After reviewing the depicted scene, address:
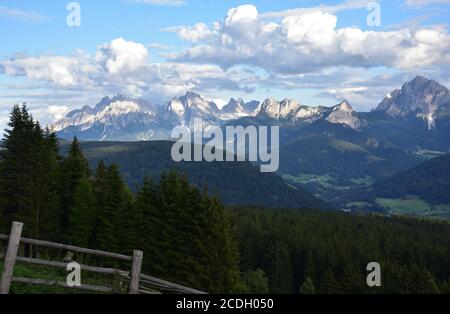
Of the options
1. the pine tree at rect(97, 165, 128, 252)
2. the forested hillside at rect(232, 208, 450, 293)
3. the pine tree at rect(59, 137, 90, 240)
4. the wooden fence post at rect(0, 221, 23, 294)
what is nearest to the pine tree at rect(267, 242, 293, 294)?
the forested hillside at rect(232, 208, 450, 293)

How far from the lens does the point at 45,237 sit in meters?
52.6

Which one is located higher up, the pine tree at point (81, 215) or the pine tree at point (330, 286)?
the pine tree at point (81, 215)

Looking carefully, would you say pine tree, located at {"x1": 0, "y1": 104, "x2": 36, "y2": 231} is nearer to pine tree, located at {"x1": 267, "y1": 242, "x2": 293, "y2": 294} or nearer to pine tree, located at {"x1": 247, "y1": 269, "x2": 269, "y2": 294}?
pine tree, located at {"x1": 247, "y1": 269, "x2": 269, "y2": 294}

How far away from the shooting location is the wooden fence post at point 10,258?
15.1m

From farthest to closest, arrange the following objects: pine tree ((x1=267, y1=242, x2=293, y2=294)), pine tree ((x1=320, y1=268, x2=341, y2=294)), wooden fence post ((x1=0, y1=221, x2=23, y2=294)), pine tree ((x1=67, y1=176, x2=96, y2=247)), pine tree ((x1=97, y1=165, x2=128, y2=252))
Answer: pine tree ((x1=267, y1=242, x2=293, y2=294))
pine tree ((x1=320, y1=268, x2=341, y2=294))
pine tree ((x1=97, y1=165, x2=128, y2=252))
pine tree ((x1=67, y1=176, x2=96, y2=247))
wooden fence post ((x1=0, y1=221, x2=23, y2=294))

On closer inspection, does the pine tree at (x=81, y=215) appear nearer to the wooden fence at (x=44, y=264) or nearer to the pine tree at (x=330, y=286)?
the wooden fence at (x=44, y=264)

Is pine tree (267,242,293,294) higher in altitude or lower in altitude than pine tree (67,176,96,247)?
lower

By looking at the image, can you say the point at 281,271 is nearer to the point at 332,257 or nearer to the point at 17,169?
the point at 332,257

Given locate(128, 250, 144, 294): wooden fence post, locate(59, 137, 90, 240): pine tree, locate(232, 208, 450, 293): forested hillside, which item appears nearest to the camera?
locate(128, 250, 144, 294): wooden fence post

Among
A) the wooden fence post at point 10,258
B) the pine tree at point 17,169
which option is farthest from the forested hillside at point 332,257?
the wooden fence post at point 10,258

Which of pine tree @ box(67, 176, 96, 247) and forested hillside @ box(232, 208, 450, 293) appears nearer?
pine tree @ box(67, 176, 96, 247)

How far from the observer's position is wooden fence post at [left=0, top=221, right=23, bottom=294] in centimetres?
1515
